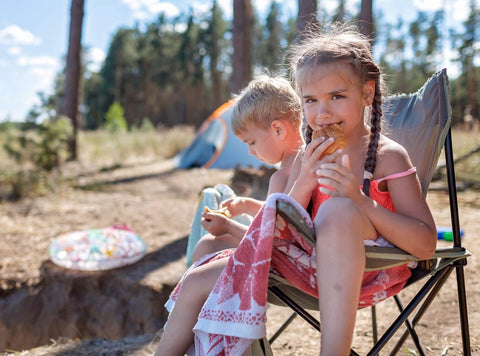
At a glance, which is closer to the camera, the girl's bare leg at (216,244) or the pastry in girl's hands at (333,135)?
the pastry in girl's hands at (333,135)

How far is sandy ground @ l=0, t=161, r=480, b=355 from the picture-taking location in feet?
6.93

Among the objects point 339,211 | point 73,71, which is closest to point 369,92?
point 339,211

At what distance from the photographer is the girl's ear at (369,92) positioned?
1361 millimetres

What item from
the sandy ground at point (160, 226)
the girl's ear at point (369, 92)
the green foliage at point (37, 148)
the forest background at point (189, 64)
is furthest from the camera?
the forest background at point (189, 64)

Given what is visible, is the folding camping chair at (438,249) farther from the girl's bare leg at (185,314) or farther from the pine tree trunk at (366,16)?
the pine tree trunk at (366,16)

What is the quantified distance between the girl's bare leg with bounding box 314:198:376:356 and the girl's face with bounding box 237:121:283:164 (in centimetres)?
70

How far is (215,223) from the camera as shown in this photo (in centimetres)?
146

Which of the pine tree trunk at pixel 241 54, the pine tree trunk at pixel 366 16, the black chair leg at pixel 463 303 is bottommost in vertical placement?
the black chair leg at pixel 463 303

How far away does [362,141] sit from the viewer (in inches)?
55.4

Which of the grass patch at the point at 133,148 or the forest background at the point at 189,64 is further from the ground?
the forest background at the point at 189,64

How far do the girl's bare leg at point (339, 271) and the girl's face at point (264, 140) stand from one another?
2.30 ft

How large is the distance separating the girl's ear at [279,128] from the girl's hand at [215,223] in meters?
0.46

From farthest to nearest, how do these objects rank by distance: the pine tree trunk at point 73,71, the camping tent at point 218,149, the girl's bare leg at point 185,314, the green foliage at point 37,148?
1. the pine tree trunk at point 73,71
2. the camping tent at point 218,149
3. the green foliage at point 37,148
4. the girl's bare leg at point 185,314

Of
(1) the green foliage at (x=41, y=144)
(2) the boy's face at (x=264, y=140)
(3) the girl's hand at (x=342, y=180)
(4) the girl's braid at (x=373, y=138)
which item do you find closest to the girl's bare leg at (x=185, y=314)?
(3) the girl's hand at (x=342, y=180)
